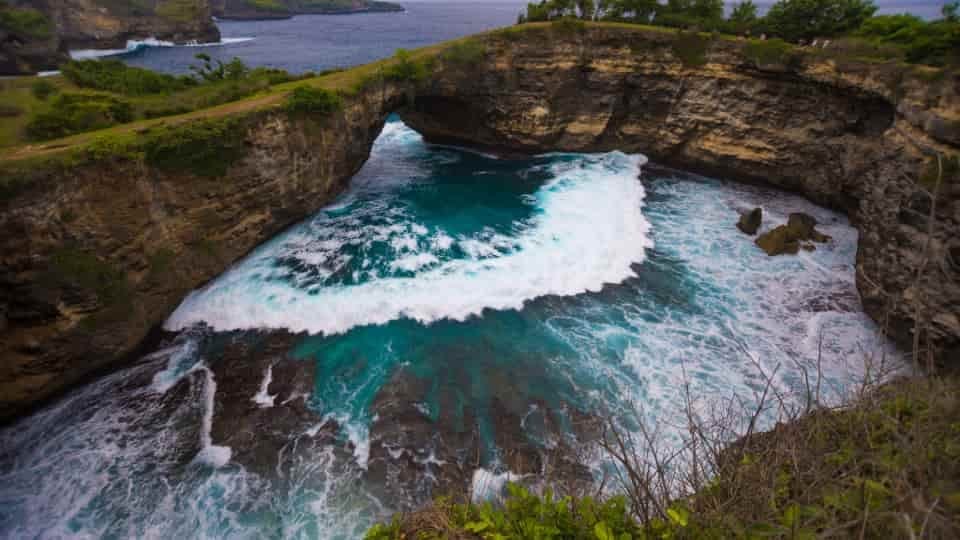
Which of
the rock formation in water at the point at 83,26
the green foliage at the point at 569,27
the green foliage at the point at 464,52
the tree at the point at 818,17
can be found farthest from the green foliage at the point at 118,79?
the rock formation in water at the point at 83,26

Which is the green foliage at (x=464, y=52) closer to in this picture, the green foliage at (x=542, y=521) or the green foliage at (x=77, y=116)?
the green foliage at (x=77, y=116)

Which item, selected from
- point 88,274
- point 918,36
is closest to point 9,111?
point 88,274

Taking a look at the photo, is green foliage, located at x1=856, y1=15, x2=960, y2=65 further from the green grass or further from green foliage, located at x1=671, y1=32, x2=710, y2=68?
the green grass

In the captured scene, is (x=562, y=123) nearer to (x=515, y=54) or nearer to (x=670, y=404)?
(x=515, y=54)

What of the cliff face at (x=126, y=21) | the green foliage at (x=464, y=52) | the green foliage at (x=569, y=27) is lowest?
the green foliage at (x=464, y=52)

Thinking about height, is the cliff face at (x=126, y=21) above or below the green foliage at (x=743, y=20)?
above
